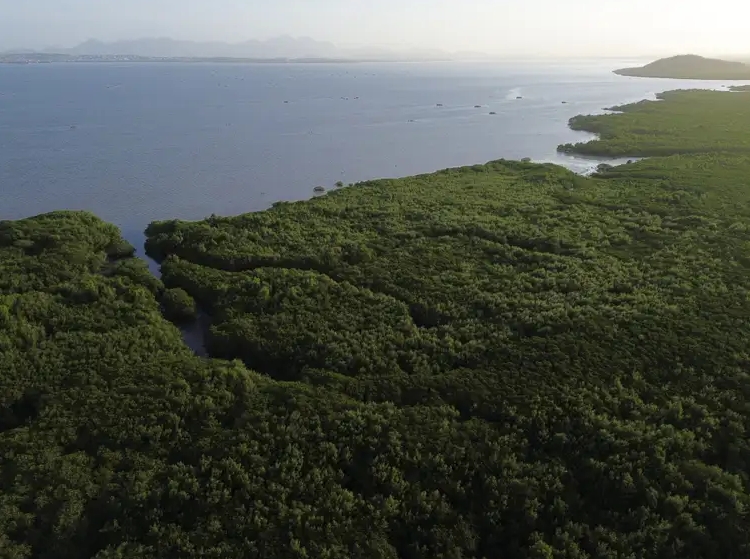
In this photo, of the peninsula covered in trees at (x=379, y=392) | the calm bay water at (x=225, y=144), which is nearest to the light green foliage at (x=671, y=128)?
the calm bay water at (x=225, y=144)

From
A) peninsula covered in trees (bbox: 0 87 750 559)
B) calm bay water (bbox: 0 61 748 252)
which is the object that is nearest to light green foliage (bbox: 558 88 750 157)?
calm bay water (bbox: 0 61 748 252)

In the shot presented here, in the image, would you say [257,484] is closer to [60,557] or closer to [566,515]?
[60,557]

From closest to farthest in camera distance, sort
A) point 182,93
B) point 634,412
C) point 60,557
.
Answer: point 60,557 < point 634,412 < point 182,93

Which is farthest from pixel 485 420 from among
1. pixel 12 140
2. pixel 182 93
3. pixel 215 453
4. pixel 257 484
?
pixel 182 93

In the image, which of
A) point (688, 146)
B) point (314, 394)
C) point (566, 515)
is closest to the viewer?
point (566, 515)

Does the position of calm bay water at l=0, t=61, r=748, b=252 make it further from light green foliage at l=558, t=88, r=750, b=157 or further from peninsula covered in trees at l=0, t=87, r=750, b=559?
peninsula covered in trees at l=0, t=87, r=750, b=559

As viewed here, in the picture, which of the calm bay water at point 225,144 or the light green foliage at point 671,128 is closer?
the calm bay water at point 225,144

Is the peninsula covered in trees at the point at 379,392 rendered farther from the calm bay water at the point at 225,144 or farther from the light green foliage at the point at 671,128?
the light green foliage at the point at 671,128
